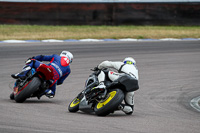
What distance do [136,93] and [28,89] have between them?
3.36 meters

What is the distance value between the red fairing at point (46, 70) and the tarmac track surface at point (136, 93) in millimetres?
551

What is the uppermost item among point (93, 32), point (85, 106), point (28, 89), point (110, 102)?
point (110, 102)

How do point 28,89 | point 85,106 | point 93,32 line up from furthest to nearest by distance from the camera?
point 93,32
point 28,89
point 85,106

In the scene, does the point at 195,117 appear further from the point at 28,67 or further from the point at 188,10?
the point at 188,10

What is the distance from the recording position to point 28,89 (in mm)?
8188

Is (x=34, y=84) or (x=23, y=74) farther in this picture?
(x=23, y=74)

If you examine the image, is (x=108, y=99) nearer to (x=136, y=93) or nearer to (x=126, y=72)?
(x=126, y=72)

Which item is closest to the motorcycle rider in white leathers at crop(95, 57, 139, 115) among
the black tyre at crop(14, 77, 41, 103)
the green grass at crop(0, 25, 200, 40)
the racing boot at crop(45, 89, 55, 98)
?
the black tyre at crop(14, 77, 41, 103)

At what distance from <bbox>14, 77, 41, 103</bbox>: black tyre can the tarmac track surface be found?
0.53 ft

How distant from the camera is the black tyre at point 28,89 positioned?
26.9ft

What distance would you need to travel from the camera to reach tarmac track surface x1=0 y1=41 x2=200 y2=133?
20.7ft

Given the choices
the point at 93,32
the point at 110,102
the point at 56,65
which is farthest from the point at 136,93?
the point at 93,32

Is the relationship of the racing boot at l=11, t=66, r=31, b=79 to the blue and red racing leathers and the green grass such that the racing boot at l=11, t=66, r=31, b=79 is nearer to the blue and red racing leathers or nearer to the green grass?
the blue and red racing leathers

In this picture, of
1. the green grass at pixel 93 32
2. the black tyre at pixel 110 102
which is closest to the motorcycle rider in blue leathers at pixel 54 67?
the black tyre at pixel 110 102
